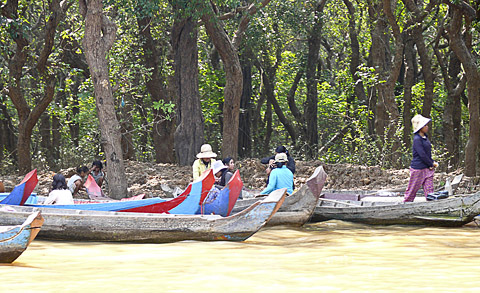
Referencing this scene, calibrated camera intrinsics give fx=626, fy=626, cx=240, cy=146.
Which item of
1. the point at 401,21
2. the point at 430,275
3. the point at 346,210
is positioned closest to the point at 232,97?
the point at 401,21

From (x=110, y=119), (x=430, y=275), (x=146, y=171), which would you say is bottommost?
(x=430, y=275)

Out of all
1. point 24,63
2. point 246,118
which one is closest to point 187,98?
point 24,63

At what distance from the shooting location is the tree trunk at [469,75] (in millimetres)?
14977

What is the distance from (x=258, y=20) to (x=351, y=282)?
14225mm

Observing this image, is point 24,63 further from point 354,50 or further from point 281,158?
point 354,50

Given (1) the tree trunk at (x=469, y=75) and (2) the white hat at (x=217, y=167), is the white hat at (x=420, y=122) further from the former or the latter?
(1) the tree trunk at (x=469, y=75)

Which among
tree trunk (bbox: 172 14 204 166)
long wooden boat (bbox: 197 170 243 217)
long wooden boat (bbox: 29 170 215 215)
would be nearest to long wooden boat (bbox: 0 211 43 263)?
long wooden boat (bbox: 29 170 215 215)

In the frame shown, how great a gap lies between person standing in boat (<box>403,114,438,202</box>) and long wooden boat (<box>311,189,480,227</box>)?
34 cm

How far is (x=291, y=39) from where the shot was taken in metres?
24.8

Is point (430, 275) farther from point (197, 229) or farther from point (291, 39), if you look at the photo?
point (291, 39)

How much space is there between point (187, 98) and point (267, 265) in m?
11.6

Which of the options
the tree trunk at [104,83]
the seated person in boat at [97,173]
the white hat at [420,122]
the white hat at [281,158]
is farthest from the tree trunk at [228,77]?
the white hat at [420,122]

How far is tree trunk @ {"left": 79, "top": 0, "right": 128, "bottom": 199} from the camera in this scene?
12008mm

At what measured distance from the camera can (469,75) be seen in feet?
50.6
